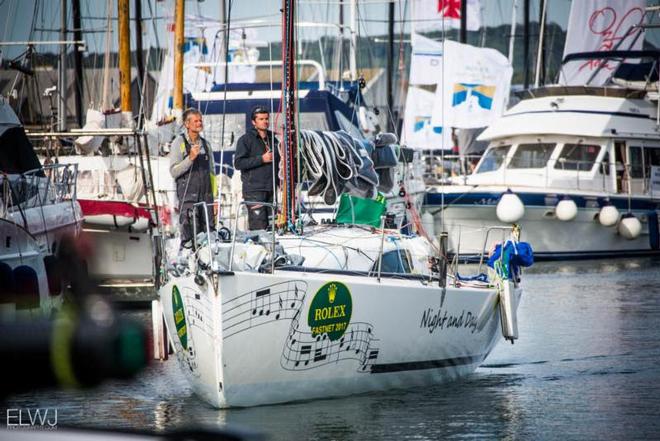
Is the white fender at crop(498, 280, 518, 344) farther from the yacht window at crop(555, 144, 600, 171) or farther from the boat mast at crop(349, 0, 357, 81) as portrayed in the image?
the yacht window at crop(555, 144, 600, 171)

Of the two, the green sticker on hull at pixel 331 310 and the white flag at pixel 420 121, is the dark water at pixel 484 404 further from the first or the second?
the white flag at pixel 420 121

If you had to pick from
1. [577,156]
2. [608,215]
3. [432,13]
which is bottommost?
[608,215]

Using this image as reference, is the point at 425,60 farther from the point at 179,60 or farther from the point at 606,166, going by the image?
the point at 179,60

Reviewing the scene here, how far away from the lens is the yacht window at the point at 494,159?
26844 millimetres

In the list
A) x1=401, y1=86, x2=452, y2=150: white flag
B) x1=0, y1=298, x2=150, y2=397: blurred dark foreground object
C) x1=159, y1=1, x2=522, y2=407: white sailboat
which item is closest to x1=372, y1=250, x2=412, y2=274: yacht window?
x1=159, y1=1, x2=522, y2=407: white sailboat

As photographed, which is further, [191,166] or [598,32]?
[598,32]

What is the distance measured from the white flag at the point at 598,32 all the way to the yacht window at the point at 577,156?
3376 millimetres

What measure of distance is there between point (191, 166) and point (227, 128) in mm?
7632

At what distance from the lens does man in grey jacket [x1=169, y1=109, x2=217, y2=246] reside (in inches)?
444

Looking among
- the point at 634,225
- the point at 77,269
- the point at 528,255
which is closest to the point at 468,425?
the point at 528,255

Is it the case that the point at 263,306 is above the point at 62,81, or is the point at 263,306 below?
below

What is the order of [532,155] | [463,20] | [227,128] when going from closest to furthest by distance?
[227,128]
[532,155]
[463,20]

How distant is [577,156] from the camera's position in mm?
26141

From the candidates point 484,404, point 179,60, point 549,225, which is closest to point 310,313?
point 484,404
